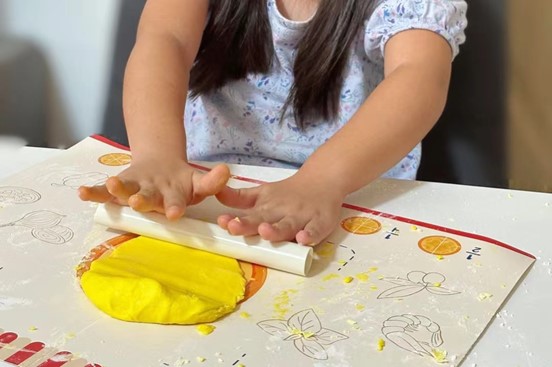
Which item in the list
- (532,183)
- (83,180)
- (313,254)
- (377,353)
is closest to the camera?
(377,353)

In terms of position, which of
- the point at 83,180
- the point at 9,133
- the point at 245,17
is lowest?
the point at 9,133

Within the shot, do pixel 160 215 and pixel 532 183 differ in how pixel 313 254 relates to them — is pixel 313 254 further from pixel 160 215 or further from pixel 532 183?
pixel 532 183

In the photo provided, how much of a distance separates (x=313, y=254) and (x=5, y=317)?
7.7 inches

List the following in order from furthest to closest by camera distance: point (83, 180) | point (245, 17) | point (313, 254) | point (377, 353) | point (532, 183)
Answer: point (532, 183) → point (245, 17) → point (83, 180) → point (313, 254) → point (377, 353)

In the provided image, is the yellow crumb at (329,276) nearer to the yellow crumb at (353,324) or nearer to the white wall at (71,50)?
the yellow crumb at (353,324)

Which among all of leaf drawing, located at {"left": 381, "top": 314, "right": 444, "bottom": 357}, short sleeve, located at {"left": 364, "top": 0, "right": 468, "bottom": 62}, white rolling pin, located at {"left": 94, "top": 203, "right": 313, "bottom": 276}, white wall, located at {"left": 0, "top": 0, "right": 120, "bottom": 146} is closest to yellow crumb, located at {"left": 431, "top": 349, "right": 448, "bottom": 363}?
leaf drawing, located at {"left": 381, "top": 314, "right": 444, "bottom": 357}

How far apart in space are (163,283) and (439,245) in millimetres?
189

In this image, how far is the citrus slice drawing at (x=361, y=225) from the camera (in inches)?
21.6

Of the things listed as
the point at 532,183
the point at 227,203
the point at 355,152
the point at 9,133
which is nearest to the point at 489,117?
the point at 532,183

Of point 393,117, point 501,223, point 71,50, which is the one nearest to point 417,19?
point 393,117

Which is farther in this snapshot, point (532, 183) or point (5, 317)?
point (532, 183)

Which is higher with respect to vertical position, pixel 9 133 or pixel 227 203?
pixel 227 203

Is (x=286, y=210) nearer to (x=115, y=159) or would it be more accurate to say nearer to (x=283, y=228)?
(x=283, y=228)

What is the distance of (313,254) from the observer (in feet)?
1.70
